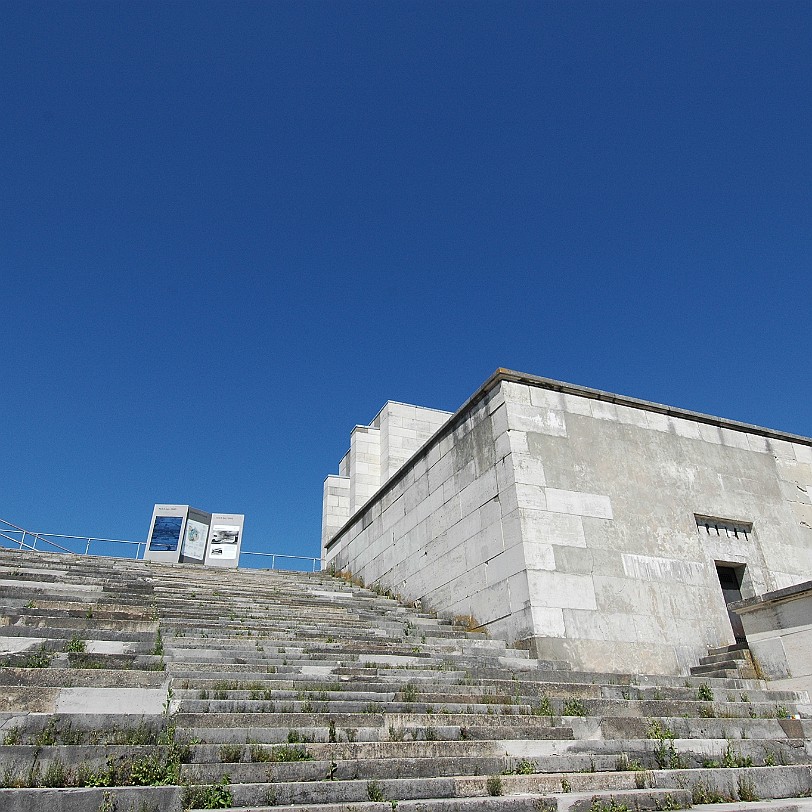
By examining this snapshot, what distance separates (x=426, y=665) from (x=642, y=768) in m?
2.92

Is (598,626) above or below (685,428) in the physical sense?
below

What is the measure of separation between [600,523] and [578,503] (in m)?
0.50

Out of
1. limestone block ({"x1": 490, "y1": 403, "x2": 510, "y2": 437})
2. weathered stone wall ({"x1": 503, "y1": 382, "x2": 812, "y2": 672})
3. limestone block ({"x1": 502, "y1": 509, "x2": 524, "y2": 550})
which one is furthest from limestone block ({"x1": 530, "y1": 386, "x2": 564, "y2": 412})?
limestone block ({"x1": 502, "y1": 509, "x2": 524, "y2": 550})

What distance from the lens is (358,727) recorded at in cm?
533

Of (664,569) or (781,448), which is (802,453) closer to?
(781,448)

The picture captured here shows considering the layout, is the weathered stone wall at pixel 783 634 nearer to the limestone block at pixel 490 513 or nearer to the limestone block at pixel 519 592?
the limestone block at pixel 519 592

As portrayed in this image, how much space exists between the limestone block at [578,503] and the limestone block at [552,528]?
0.42 ft

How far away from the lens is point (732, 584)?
11664mm

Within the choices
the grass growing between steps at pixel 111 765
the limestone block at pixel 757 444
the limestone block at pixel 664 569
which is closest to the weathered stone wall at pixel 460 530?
the limestone block at pixel 664 569

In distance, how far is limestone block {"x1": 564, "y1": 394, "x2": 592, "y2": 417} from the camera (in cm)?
1176

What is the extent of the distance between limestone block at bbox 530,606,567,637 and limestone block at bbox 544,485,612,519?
5.37 feet

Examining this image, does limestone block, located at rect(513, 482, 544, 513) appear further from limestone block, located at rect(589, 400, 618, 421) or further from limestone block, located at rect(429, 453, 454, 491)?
limestone block, located at rect(429, 453, 454, 491)

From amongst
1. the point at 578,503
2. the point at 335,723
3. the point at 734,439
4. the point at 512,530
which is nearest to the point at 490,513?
the point at 512,530

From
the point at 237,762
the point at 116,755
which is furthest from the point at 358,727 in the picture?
the point at 116,755
